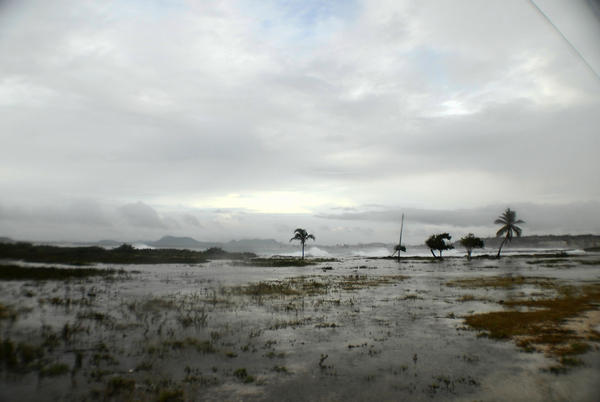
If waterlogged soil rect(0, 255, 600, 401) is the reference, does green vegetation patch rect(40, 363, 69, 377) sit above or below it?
above

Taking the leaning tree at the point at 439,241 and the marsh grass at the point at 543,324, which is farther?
the leaning tree at the point at 439,241

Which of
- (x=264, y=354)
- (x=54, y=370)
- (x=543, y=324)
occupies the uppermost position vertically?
Answer: (x=54, y=370)

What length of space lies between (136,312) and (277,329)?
7.31 metres

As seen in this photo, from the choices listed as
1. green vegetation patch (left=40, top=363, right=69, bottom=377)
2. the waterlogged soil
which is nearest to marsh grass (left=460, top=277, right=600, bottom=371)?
the waterlogged soil

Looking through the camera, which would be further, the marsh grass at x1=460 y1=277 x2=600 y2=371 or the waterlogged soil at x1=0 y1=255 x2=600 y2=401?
the marsh grass at x1=460 y1=277 x2=600 y2=371

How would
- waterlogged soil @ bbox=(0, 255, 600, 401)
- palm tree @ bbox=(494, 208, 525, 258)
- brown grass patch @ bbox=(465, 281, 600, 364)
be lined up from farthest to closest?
palm tree @ bbox=(494, 208, 525, 258) → brown grass patch @ bbox=(465, 281, 600, 364) → waterlogged soil @ bbox=(0, 255, 600, 401)

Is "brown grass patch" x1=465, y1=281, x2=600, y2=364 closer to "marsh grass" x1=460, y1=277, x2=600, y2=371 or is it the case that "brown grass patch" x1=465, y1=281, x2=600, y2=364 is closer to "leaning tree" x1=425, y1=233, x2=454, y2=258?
"marsh grass" x1=460, y1=277, x2=600, y2=371

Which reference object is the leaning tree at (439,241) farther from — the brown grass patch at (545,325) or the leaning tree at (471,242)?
the brown grass patch at (545,325)

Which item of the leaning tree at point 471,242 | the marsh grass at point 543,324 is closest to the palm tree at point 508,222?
the leaning tree at point 471,242

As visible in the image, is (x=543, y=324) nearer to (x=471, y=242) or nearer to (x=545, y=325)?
(x=545, y=325)

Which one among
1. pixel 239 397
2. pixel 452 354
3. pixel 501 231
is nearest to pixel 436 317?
pixel 452 354

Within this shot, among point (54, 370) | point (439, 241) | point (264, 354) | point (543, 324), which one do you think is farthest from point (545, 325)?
point (439, 241)

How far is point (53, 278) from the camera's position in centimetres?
2416

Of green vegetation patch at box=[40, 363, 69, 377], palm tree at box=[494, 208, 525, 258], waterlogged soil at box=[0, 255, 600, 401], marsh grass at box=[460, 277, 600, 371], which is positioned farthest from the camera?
palm tree at box=[494, 208, 525, 258]
